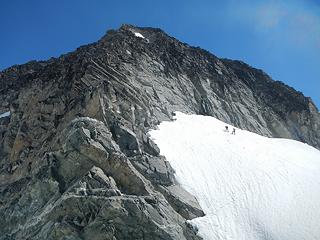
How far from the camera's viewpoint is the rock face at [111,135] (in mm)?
28250

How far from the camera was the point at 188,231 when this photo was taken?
30.4 metres

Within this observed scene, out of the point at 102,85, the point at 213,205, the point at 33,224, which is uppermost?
the point at 102,85

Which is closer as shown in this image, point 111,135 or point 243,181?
point 111,135

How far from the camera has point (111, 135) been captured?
34.3 meters

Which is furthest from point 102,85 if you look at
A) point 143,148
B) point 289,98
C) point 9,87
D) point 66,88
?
point 289,98

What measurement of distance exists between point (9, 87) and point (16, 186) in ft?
101

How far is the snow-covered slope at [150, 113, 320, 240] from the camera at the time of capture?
33031mm

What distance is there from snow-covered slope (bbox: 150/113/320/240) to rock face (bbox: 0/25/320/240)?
1.78 m

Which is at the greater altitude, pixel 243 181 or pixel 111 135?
pixel 243 181

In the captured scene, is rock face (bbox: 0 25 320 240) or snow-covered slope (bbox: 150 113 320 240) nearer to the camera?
rock face (bbox: 0 25 320 240)

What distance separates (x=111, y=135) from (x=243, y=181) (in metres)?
10.6

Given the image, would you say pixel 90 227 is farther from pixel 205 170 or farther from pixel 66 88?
pixel 66 88

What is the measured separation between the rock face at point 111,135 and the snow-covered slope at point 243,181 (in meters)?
1.78

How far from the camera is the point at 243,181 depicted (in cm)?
3881
